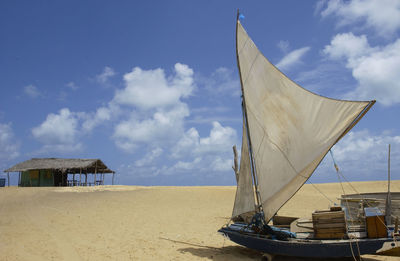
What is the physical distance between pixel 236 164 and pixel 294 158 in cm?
1046

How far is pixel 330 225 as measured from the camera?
28.1 feet

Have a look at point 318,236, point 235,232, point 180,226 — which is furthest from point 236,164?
point 318,236

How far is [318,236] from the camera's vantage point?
8648 mm

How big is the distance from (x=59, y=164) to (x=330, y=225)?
124ft

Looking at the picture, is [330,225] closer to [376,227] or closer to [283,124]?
[376,227]

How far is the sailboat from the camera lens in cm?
848

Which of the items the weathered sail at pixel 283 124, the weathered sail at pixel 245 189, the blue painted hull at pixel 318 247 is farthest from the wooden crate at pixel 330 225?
the weathered sail at pixel 245 189

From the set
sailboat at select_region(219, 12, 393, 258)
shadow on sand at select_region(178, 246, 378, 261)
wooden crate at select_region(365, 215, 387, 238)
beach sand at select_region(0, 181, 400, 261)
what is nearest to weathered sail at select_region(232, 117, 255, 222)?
sailboat at select_region(219, 12, 393, 258)

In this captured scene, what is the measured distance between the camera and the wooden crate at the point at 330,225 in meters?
8.45

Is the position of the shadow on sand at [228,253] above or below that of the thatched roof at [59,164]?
below

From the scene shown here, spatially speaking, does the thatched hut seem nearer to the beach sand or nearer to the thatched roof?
the thatched roof

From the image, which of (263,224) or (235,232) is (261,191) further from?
(235,232)

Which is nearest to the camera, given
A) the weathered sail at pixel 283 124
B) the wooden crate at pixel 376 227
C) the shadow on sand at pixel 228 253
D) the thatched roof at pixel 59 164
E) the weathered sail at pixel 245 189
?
the wooden crate at pixel 376 227

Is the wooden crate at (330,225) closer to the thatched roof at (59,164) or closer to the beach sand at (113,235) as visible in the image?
the beach sand at (113,235)
